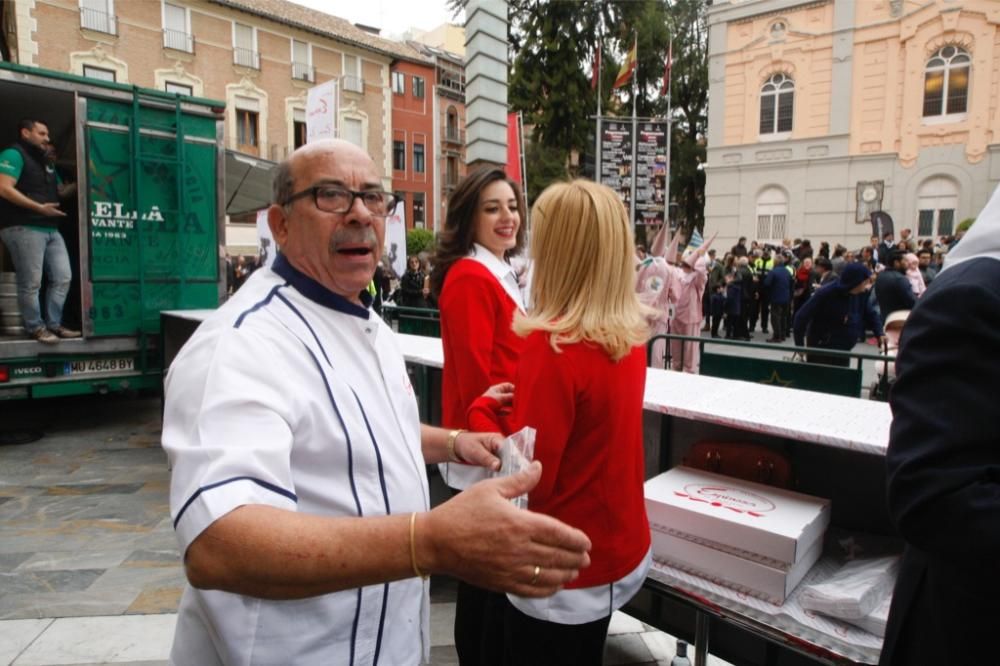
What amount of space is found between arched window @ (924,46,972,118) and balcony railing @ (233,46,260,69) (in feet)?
106

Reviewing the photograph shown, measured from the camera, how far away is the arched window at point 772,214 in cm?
2817

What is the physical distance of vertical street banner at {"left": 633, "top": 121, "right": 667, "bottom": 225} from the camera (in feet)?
56.2

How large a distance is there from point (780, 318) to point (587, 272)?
43.8 ft

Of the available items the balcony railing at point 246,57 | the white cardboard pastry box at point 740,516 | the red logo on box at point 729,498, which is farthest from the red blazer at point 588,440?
the balcony railing at point 246,57

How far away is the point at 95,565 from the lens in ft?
13.3

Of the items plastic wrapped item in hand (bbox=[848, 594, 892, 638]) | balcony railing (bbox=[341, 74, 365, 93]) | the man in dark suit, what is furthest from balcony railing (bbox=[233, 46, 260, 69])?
the man in dark suit

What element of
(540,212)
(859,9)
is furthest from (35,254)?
(859,9)

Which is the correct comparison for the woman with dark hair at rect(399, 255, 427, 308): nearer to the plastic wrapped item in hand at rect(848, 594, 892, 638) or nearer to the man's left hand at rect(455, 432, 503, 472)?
the man's left hand at rect(455, 432, 503, 472)

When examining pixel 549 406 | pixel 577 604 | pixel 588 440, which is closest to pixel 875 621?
pixel 577 604

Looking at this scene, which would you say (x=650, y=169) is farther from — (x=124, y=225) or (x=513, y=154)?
(x=124, y=225)

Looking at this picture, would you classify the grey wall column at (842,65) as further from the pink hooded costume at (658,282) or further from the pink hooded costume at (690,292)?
the pink hooded costume at (658,282)

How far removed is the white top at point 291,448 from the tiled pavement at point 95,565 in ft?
6.39

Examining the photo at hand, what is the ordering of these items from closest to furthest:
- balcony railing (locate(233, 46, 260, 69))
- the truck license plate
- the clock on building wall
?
the truck license plate
the clock on building wall
balcony railing (locate(233, 46, 260, 69))

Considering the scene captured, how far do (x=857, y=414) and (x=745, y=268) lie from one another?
43.5 ft
